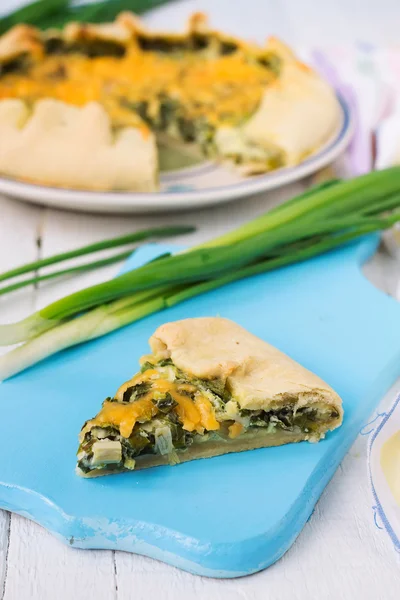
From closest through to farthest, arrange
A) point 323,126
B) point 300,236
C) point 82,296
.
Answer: point 82,296 → point 300,236 → point 323,126

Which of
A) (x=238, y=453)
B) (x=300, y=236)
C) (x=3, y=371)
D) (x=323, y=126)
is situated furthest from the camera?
(x=323, y=126)

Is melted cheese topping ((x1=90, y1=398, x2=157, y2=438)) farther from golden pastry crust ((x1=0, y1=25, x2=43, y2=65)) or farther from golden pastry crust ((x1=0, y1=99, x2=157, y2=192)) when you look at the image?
golden pastry crust ((x1=0, y1=25, x2=43, y2=65))

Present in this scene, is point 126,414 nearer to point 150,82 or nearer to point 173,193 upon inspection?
point 173,193

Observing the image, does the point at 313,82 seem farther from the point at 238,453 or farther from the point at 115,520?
the point at 115,520

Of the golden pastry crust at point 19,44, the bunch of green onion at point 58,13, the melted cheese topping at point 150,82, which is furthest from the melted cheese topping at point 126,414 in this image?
the bunch of green onion at point 58,13

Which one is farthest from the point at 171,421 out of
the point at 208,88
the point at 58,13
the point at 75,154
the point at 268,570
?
the point at 58,13

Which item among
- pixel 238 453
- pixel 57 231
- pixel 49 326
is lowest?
pixel 57 231

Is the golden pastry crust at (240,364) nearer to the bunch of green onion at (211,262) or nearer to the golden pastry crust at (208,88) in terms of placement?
the bunch of green onion at (211,262)

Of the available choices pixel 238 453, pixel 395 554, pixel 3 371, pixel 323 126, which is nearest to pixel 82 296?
pixel 3 371
